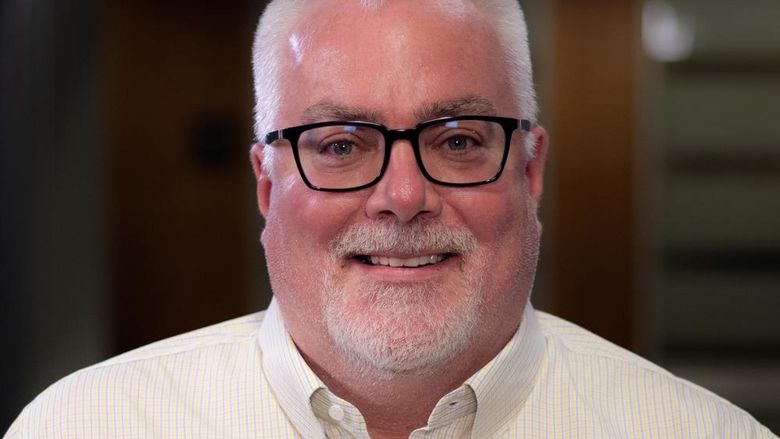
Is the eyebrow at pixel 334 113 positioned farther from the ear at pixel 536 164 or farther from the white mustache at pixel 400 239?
the ear at pixel 536 164

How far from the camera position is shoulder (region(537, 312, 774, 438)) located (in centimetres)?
146

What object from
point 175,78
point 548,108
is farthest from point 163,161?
point 548,108

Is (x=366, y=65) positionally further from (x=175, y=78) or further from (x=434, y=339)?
(x=175, y=78)

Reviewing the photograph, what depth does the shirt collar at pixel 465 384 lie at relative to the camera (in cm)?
141

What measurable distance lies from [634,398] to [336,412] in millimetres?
450

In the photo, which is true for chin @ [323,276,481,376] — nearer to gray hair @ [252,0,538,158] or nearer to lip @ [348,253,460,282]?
lip @ [348,253,460,282]

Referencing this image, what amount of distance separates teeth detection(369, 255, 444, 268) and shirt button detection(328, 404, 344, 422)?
220 millimetres

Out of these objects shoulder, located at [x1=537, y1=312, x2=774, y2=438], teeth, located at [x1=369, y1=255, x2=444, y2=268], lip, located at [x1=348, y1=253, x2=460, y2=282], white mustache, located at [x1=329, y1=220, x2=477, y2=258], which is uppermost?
white mustache, located at [x1=329, y1=220, x2=477, y2=258]

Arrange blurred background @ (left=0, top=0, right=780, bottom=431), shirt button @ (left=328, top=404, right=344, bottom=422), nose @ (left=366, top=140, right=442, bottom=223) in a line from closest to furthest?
nose @ (left=366, top=140, right=442, bottom=223), shirt button @ (left=328, top=404, right=344, bottom=422), blurred background @ (left=0, top=0, right=780, bottom=431)

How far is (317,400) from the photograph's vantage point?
1.42 m

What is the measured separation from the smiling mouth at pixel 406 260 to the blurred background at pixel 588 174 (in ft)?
6.74

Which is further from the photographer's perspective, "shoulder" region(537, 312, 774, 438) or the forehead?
"shoulder" region(537, 312, 774, 438)

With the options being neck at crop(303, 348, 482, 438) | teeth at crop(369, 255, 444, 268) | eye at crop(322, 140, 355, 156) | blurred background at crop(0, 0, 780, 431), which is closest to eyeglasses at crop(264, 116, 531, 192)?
eye at crop(322, 140, 355, 156)

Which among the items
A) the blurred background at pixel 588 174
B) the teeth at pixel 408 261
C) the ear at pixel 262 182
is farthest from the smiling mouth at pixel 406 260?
the blurred background at pixel 588 174
